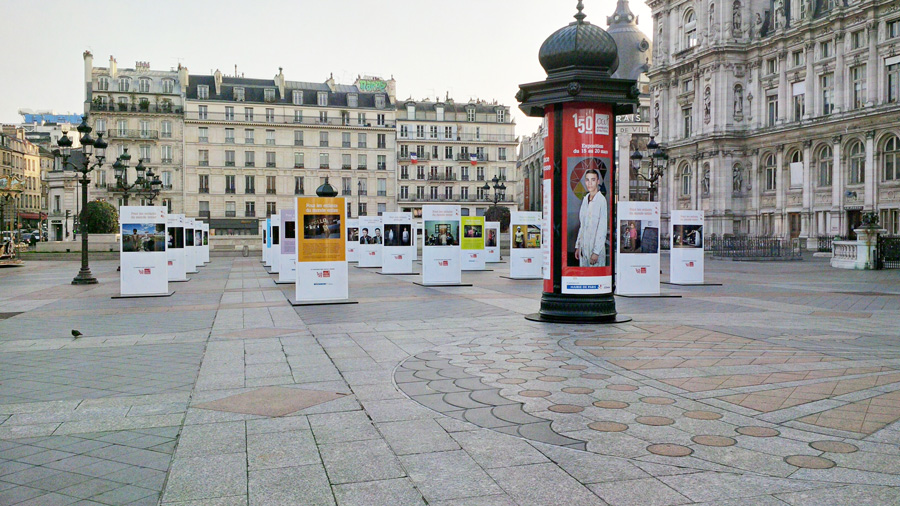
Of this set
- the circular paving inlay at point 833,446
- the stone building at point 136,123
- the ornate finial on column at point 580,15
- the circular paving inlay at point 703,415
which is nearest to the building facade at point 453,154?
the stone building at point 136,123

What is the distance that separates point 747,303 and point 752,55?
50.6 m

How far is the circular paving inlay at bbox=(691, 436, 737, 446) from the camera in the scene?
5152 mm

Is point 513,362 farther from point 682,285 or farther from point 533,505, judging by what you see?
point 682,285

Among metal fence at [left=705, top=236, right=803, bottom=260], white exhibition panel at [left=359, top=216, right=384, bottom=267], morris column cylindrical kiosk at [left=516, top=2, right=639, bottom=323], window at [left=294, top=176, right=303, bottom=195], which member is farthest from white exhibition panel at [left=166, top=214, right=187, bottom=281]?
window at [left=294, top=176, right=303, bottom=195]

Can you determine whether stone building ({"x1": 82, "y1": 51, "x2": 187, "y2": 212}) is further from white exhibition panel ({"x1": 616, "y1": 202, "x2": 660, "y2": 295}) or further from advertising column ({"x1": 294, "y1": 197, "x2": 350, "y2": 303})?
white exhibition panel ({"x1": 616, "y1": 202, "x2": 660, "y2": 295})

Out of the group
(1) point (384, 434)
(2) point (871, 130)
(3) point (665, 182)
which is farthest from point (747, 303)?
(3) point (665, 182)

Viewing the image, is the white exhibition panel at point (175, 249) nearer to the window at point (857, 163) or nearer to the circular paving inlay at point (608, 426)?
the circular paving inlay at point (608, 426)

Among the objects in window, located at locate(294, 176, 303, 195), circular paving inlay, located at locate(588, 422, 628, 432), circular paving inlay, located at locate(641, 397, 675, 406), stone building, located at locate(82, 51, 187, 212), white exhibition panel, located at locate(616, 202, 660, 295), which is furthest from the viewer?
window, located at locate(294, 176, 303, 195)

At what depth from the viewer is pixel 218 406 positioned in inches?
252

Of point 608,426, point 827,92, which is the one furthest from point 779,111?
point 608,426

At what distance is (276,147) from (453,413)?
79776 mm

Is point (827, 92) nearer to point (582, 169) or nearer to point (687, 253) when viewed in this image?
point (687, 253)

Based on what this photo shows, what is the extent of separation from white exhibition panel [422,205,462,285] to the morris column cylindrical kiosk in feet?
34.4

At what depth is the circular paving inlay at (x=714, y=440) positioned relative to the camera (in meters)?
5.15
